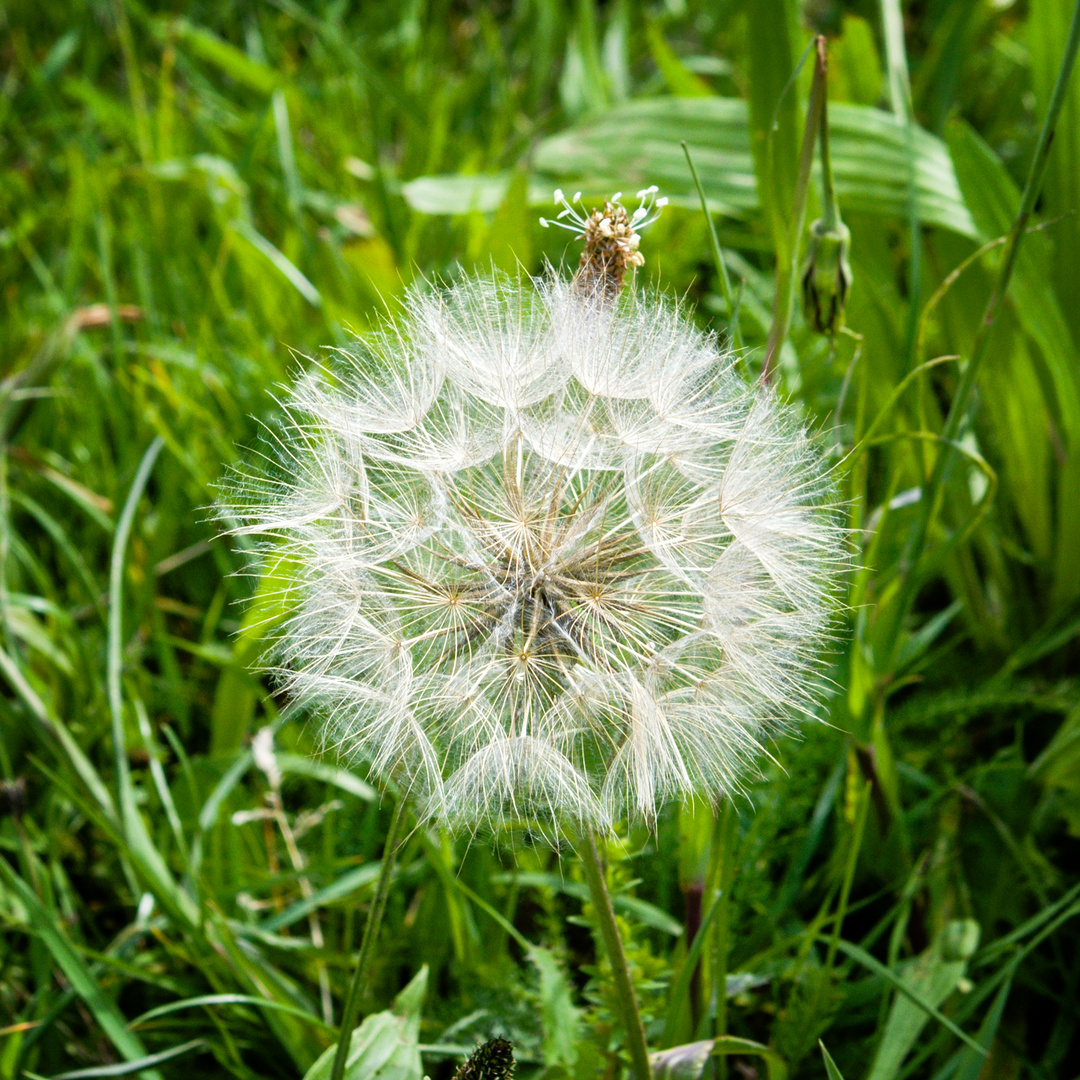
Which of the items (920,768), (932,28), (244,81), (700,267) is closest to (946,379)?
(700,267)

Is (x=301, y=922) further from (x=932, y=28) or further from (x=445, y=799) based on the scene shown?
(x=932, y=28)

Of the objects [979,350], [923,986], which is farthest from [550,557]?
[923,986]

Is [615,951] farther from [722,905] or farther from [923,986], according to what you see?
[923,986]

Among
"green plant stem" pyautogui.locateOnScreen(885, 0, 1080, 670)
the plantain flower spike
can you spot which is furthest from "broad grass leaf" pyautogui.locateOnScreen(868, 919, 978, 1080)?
the plantain flower spike

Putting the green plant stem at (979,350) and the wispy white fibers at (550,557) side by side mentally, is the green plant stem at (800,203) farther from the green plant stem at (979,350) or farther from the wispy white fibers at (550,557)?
the green plant stem at (979,350)

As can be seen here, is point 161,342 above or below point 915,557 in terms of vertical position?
above

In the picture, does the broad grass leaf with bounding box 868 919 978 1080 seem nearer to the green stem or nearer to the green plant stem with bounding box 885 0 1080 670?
the green plant stem with bounding box 885 0 1080 670
